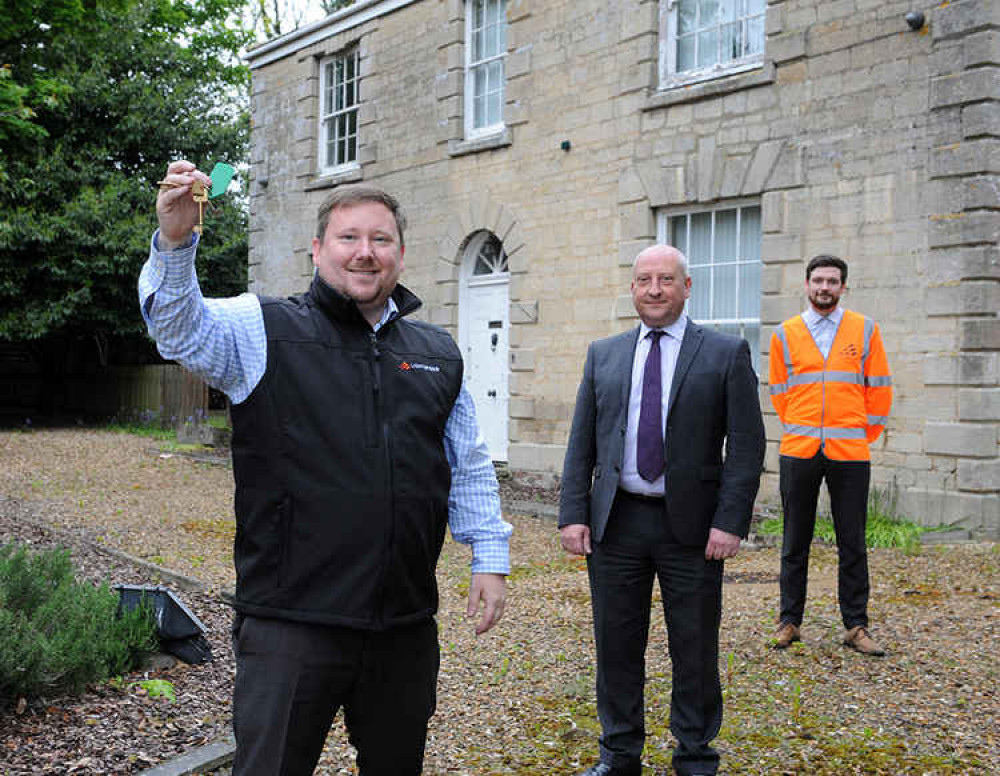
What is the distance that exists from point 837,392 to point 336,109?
12368mm

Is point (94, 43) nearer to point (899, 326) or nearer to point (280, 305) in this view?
point (899, 326)

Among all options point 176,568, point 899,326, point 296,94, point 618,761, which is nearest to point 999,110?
point 899,326

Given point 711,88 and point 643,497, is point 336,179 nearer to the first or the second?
point 711,88

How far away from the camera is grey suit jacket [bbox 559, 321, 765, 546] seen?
3.70m

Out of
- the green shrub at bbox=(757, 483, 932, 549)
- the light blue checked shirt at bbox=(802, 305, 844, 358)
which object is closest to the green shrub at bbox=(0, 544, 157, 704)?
the light blue checked shirt at bbox=(802, 305, 844, 358)

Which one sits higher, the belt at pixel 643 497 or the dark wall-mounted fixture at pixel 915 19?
the dark wall-mounted fixture at pixel 915 19

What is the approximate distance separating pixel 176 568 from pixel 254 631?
5.18m

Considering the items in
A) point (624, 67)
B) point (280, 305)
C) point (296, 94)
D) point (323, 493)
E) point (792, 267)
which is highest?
point (296, 94)

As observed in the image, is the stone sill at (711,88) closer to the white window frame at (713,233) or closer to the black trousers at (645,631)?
the white window frame at (713,233)

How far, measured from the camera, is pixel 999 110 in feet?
27.5

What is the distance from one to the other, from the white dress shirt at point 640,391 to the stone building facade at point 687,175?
5573 millimetres

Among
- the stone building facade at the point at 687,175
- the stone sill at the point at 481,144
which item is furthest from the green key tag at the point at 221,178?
the stone sill at the point at 481,144

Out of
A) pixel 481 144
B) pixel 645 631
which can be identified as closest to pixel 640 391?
pixel 645 631

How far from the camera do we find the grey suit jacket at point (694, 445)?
3697mm
